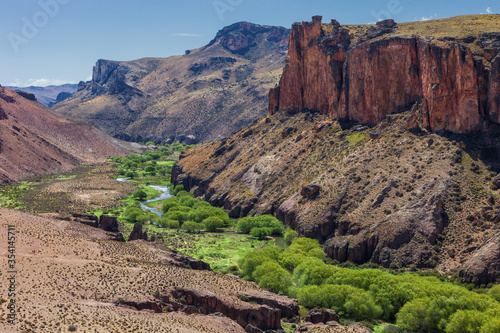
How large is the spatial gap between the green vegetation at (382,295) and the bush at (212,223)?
113 feet

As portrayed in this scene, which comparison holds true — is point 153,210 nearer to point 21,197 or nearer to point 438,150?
point 21,197

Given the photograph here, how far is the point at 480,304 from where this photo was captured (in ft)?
180

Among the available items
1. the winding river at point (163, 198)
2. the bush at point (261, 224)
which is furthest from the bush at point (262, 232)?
the winding river at point (163, 198)

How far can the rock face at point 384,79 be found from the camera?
90312 mm

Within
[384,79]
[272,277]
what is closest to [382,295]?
[272,277]

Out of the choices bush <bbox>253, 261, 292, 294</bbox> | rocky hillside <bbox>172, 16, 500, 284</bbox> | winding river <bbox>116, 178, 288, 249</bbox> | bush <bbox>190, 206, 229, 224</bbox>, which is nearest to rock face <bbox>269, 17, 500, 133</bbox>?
rocky hillside <bbox>172, 16, 500, 284</bbox>

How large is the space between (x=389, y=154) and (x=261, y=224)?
32690 millimetres

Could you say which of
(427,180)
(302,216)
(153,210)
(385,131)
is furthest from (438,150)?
(153,210)

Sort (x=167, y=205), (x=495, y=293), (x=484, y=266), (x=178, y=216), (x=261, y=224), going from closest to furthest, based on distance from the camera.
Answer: (x=495, y=293)
(x=484, y=266)
(x=261, y=224)
(x=178, y=216)
(x=167, y=205)

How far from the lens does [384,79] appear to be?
113m

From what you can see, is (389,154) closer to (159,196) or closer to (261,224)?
(261,224)

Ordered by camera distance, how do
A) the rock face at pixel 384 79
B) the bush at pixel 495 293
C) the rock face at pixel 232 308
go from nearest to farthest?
the rock face at pixel 232 308
the bush at pixel 495 293
the rock face at pixel 384 79

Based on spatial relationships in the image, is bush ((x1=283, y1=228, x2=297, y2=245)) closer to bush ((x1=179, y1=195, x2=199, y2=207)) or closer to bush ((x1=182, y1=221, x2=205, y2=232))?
bush ((x1=182, y1=221, x2=205, y2=232))

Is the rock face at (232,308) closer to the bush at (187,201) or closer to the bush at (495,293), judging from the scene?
the bush at (495,293)
